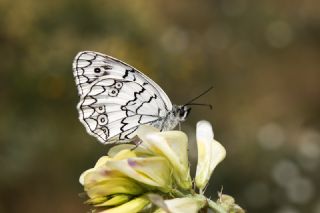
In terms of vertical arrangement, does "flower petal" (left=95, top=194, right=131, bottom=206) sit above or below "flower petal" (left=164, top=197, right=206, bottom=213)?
above

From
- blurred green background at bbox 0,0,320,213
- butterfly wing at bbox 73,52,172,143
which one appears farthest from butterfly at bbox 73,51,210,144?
blurred green background at bbox 0,0,320,213

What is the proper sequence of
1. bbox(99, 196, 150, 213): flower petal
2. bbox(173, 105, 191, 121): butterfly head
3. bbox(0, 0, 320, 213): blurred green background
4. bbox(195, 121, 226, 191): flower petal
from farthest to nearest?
bbox(0, 0, 320, 213): blurred green background, bbox(173, 105, 191, 121): butterfly head, bbox(195, 121, 226, 191): flower petal, bbox(99, 196, 150, 213): flower petal

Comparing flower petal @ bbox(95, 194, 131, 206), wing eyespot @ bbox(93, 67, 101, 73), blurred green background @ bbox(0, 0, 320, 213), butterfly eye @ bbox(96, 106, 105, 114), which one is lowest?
blurred green background @ bbox(0, 0, 320, 213)

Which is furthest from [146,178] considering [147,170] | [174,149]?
[174,149]

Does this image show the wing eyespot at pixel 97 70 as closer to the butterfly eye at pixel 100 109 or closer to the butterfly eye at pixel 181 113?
the butterfly eye at pixel 100 109

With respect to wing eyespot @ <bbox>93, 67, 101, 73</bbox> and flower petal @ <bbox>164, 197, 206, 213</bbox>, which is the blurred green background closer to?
wing eyespot @ <bbox>93, 67, 101, 73</bbox>

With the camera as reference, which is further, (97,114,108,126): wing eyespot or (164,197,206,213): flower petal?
(97,114,108,126): wing eyespot

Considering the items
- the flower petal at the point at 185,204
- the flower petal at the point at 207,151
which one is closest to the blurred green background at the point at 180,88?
the flower petal at the point at 207,151
